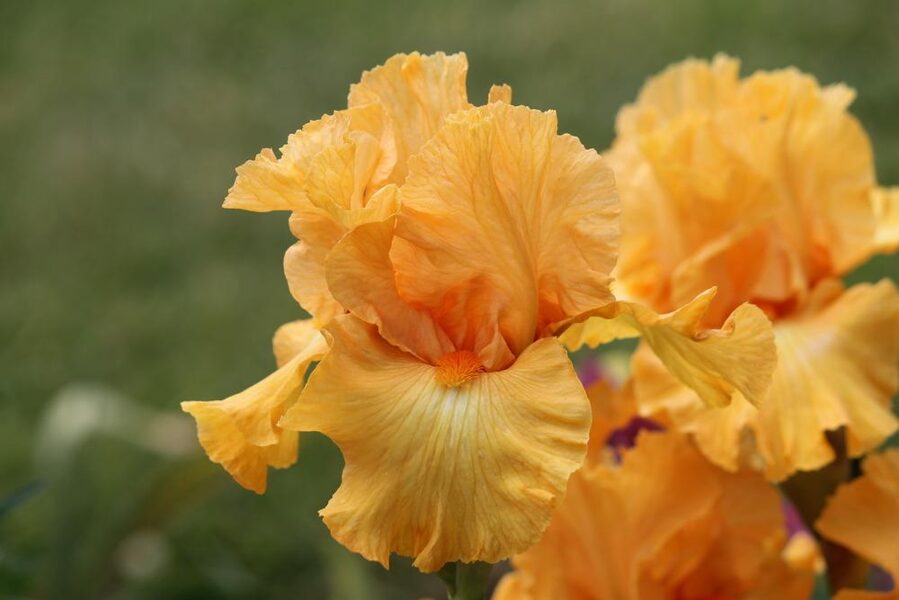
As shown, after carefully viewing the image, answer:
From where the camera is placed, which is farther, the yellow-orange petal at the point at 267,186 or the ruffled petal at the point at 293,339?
the ruffled petal at the point at 293,339

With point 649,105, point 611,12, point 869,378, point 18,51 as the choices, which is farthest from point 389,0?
point 869,378

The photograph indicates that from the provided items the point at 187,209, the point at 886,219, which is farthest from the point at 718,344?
the point at 187,209

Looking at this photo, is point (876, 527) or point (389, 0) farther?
point (389, 0)

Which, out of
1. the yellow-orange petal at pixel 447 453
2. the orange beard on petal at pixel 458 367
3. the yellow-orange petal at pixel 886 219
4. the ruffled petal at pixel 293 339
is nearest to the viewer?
the yellow-orange petal at pixel 447 453

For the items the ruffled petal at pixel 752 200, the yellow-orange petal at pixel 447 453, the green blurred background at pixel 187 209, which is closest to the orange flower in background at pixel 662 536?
the ruffled petal at pixel 752 200

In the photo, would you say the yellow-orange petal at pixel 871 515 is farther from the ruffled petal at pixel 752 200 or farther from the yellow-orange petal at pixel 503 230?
the yellow-orange petal at pixel 503 230

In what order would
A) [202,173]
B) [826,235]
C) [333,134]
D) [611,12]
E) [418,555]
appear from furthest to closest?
[611,12] → [202,173] → [826,235] → [333,134] → [418,555]

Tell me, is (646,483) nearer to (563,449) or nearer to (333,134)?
(563,449)

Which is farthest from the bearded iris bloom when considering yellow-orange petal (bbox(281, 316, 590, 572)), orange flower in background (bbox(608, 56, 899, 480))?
orange flower in background (bbox(608, 56, 899, 480))
